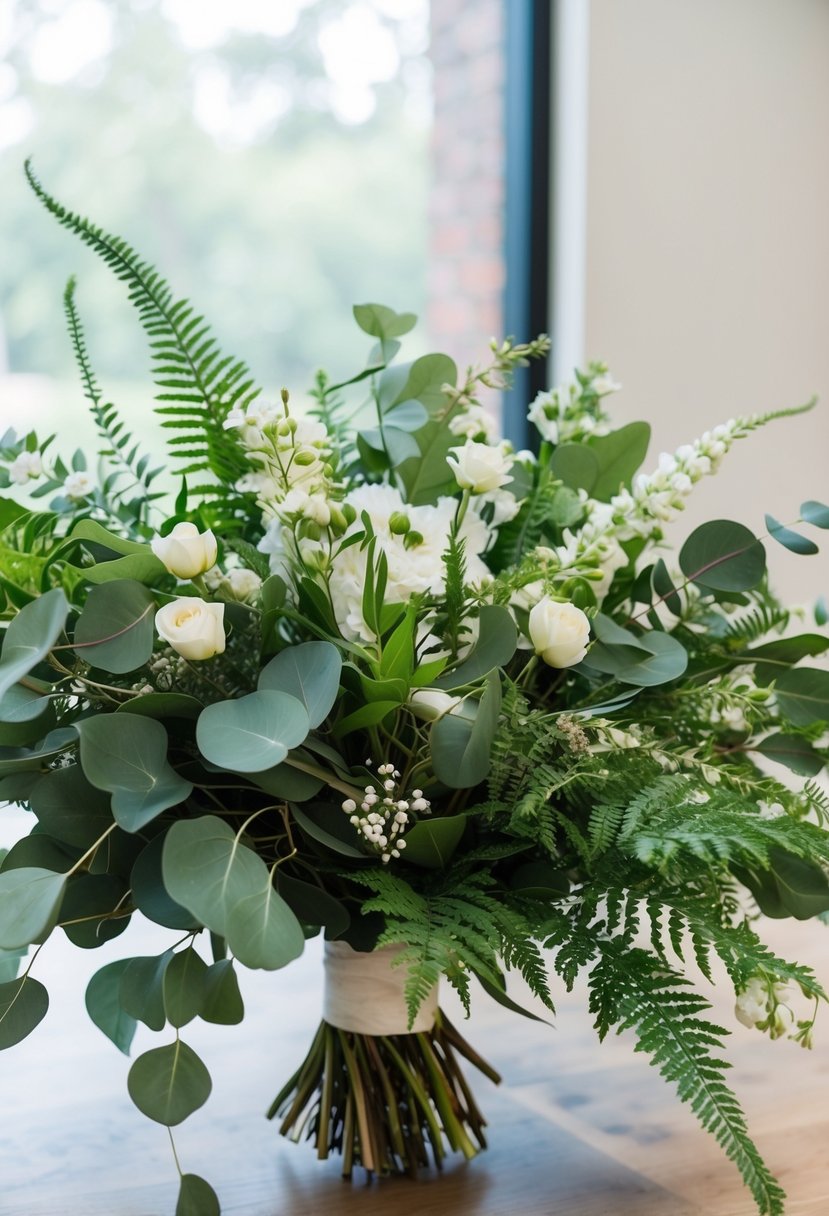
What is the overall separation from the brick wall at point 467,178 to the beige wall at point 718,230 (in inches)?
9.0

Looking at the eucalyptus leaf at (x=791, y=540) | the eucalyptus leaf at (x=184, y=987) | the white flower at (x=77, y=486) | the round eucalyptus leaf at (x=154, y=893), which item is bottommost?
the eucalyptus leaf at (x=184, y=987)

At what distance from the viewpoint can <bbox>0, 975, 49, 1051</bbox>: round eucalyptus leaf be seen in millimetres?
564

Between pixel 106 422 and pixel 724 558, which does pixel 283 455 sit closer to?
pixel 106 422

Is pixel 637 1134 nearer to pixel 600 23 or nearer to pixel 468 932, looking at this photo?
pixel 468 932

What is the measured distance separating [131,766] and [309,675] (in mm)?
92

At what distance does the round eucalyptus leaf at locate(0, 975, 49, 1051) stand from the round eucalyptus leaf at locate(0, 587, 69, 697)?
0.16 meters

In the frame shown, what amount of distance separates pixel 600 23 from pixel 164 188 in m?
0.71

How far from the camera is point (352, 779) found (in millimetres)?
582

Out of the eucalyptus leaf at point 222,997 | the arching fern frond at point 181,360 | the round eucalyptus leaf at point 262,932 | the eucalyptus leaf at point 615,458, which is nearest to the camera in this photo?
the round eucalyptus leaf at point 262,932

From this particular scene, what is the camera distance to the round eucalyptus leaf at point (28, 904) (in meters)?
0.50

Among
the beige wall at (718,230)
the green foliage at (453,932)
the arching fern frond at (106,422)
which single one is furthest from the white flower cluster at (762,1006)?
the beige wall at (718,230)

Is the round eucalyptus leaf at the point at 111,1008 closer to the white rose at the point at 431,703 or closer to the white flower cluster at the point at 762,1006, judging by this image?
the white rose at the point at 431,703

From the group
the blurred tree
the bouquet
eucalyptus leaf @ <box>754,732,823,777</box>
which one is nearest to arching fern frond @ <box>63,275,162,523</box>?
the bouquet

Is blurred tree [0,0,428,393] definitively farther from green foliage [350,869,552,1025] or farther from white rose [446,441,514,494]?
green foliage [350,869,552,1025]
